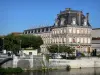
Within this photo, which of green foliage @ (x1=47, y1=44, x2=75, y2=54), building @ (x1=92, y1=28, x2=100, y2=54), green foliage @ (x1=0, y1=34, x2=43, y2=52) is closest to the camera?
green foliage @ (x1=0, y1=34, x2=43, y2=52)

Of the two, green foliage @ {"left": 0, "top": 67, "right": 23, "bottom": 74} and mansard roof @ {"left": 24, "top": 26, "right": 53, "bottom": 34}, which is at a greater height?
mansard roof @ {"left": 24, "top": 26, "right": 53, "bottom": 34}

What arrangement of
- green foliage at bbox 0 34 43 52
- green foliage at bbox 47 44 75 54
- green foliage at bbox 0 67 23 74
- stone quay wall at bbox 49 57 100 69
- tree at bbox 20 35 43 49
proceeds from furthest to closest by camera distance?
1. tree at bbox 20 35 43 49
2. green foliage at bbox 47 44 75 54
3. green foliage at bbox 0 34 43 52
4. stone quay wall at bbox 49 57 100 69
5. green foliage at bbox 0 67 23 74

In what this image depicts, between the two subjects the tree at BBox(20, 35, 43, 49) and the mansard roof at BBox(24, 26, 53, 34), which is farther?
the mansard roof at BBox(24, 26, 53, 34)

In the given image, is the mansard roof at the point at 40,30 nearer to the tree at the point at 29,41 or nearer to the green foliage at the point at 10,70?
the tree at the point at 29,41

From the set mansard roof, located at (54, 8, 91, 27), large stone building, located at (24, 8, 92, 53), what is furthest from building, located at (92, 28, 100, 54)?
mansard roof, located at (54, 8, 91, 27)

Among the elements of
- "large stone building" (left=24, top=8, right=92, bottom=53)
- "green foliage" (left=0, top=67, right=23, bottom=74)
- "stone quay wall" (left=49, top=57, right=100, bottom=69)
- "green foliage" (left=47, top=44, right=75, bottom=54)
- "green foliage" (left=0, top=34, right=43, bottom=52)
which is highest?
"large stone building" (left=24, top=8, right=92, bottom=53)

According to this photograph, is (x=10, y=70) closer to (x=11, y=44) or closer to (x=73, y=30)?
(x=11, y=44)

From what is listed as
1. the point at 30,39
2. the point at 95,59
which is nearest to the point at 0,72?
the point at 95,59

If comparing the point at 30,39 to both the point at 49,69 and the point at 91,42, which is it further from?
the point at 49,69

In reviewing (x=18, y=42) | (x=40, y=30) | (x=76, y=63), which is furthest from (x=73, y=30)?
(x=76, y=63)

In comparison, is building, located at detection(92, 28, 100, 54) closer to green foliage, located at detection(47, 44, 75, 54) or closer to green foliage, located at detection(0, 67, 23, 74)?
green foliage, located at detection(47, 44, 75, 54)

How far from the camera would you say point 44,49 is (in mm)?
114688

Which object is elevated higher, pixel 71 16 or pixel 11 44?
pixel 71 16

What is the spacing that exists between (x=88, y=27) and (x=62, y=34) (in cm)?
736
